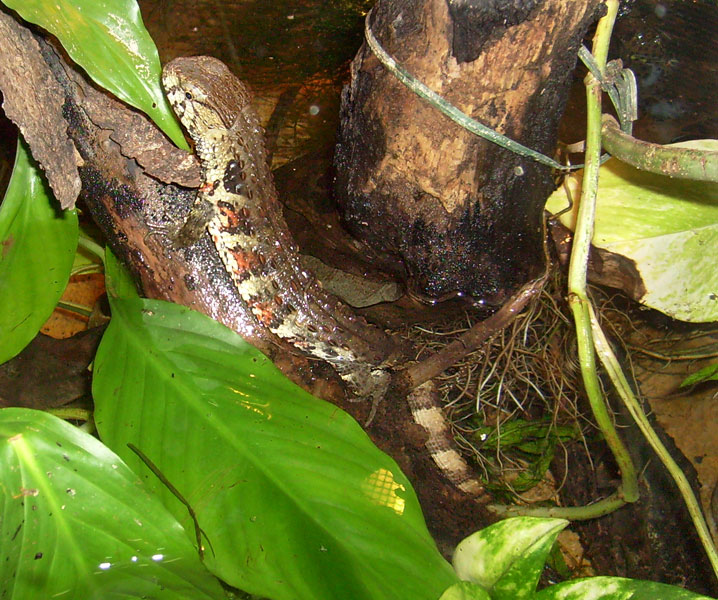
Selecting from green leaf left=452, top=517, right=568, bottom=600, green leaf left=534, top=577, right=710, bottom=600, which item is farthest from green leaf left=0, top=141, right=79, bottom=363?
green leaf left=534, top=577, right=710, bottom=600

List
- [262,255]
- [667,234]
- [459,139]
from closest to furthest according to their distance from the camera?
[459,139], [667,234], [262,255]

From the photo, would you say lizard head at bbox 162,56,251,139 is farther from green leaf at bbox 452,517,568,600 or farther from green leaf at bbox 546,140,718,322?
green leaf at bbox 452,517,568,600

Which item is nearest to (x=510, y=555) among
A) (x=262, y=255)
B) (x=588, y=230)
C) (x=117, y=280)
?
(x=588, y=230)

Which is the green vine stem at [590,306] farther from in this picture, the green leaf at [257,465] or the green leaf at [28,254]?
the green leaf at [28,254]

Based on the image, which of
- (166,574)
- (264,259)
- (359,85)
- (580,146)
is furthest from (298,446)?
(580,146)

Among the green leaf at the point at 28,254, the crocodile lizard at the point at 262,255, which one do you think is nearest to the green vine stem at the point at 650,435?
the crocodile lizard at the point at 262,255

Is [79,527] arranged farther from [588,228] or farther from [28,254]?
[588,228]
